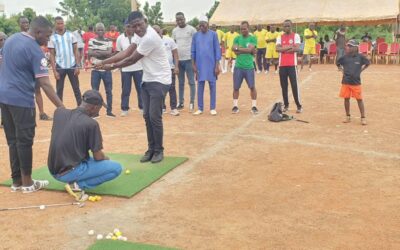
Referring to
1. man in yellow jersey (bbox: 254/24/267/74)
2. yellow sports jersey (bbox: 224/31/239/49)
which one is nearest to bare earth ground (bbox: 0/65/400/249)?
yellow sports jersey (bbox: 224/31/239/49)

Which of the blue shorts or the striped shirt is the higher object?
the striped shirt

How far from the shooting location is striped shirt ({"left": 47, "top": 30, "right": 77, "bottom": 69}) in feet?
33.1

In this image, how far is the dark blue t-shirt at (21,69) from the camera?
5.17 metres

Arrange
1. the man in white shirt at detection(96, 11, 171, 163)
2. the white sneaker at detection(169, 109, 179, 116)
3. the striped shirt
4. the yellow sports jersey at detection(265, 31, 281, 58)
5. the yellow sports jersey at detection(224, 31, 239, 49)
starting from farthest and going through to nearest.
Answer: the yellow sports jersey at detection(265, 31, 281, 58), the yellow sports jersey at detection(224, 31, 239, 49), the white sneaker at detection(169, 109, 179, 116), the striped shirt, the man in white shirt at detection(96, 11, 171, 163)

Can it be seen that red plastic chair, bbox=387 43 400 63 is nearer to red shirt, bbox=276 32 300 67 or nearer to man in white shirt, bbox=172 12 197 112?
red shirt, bbox=276 32 300 67

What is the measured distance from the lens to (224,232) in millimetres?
4348

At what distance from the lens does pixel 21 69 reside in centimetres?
523

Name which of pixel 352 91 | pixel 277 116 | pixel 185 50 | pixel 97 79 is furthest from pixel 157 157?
pixel 185 50

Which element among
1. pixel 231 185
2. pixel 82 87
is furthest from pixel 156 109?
pixel 82 87

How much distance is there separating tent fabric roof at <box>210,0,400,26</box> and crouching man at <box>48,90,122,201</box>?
20.4m

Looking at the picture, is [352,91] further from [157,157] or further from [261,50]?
[261,50]

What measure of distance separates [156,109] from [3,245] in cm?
302

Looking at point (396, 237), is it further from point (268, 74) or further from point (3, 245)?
point (268, 74)

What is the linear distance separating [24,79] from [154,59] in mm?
1946
